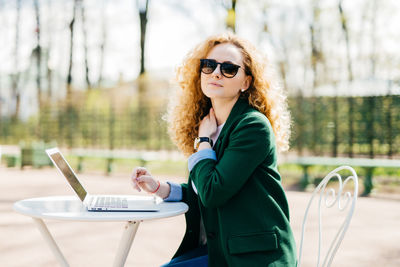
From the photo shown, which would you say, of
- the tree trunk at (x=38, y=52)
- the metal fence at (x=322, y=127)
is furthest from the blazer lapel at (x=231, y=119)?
the tree trunk at (x=38, y=52)

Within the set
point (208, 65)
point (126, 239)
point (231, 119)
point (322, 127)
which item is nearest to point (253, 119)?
point (231, 119)

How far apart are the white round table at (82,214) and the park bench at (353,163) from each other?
6648mm

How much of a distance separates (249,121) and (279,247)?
52 cm

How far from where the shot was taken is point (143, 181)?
2174 millimetres

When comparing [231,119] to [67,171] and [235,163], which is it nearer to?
[235,163]

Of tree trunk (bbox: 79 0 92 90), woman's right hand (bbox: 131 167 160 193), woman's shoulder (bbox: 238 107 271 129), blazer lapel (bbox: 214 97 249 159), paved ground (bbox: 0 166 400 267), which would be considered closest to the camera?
woman's shoulder (bbox: 238 107 271 129)

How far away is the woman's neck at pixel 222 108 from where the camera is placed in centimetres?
205

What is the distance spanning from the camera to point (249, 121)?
177 centimetres

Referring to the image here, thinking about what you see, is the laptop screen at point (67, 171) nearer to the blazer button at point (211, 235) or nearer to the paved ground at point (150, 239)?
the blazer button at point (211, 235)

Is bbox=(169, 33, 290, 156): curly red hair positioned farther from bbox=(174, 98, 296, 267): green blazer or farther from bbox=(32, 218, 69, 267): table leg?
bbox=(32, 218, 69, 267): table leg

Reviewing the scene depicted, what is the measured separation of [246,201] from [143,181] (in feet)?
2.18

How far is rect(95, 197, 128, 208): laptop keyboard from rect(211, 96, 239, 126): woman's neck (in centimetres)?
62

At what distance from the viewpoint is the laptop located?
1.98m

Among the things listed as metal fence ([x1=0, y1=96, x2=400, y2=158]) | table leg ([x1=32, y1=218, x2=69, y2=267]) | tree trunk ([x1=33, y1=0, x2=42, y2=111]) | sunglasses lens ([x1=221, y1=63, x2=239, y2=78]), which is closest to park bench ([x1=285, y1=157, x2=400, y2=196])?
metal fence ([x1=0, y1=96, x2=400, y2=158])
